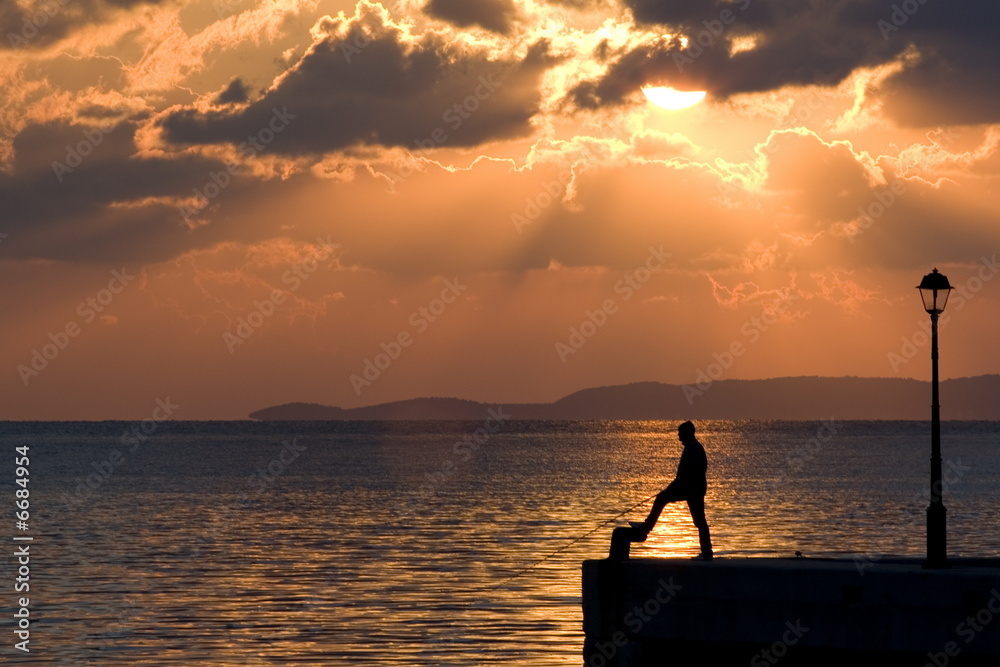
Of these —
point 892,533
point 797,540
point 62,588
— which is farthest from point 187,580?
point 892,533

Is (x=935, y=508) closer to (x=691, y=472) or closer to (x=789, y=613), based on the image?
(x=789, y=613)

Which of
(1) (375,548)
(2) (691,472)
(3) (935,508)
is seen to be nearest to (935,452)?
(3) (935,508)

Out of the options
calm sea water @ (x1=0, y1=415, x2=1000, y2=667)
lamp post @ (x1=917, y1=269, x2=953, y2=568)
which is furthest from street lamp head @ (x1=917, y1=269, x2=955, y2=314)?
calm sea water @ (x1=0, y1=415, x2=1000, y2=667)

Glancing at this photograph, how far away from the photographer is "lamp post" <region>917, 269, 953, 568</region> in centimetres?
1938

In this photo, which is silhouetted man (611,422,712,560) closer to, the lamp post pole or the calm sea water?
the lamp post pole

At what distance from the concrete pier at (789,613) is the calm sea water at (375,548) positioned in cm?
617

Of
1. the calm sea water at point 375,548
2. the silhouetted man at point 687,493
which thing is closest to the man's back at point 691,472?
the silhouetted man at point 687,493

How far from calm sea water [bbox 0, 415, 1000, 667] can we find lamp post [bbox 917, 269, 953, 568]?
8629mm

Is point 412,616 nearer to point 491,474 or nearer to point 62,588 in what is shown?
point 62,588

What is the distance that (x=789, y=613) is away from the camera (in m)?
19.1

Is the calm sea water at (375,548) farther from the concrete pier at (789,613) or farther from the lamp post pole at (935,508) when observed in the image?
the lamp post pole at (935,508)

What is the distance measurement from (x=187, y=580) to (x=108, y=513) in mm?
26682

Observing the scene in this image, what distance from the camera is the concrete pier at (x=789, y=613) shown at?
717 inches

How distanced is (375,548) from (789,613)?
94.8ft
